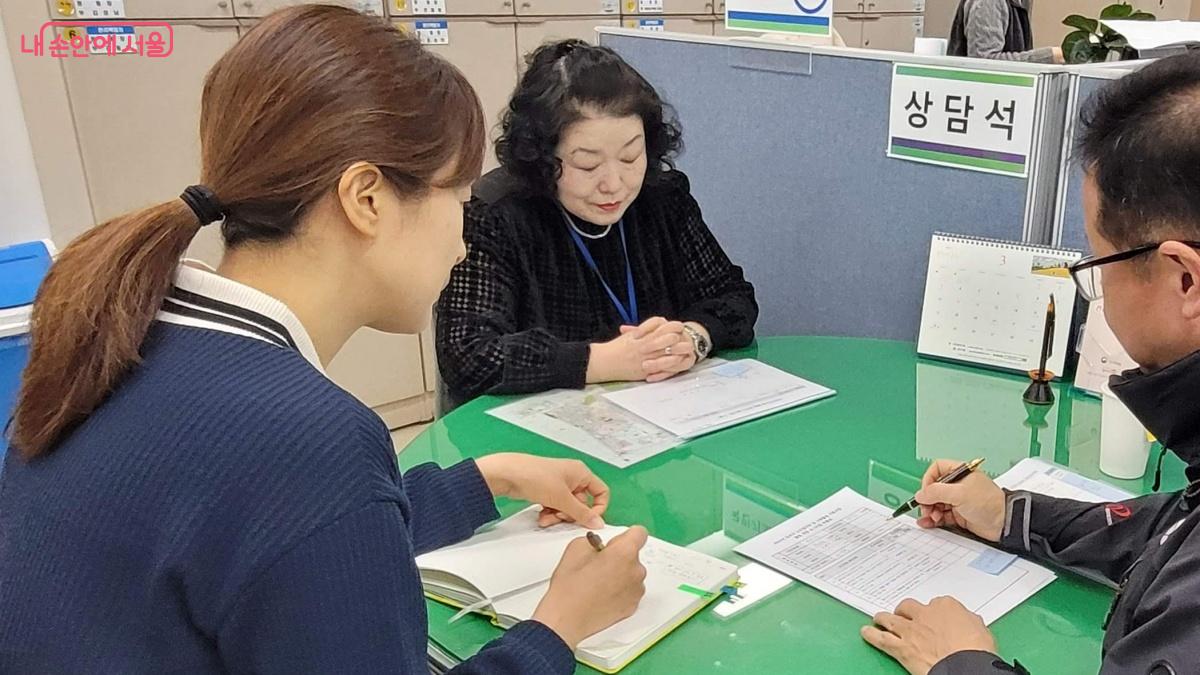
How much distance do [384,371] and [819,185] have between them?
6.18ft

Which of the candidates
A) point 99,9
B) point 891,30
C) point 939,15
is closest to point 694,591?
point 99,9

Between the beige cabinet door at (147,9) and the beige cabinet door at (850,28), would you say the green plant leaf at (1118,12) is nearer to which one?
the beige cabinet door at (850,28)

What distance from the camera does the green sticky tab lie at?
1.02 metres

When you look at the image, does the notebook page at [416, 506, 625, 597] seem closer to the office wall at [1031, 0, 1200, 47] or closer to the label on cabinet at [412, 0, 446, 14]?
the label on cabinet at [412, 0, 446, 14]

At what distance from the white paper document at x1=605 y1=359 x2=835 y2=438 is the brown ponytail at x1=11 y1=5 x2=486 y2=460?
2.29ft

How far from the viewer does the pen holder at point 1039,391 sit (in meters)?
1.51

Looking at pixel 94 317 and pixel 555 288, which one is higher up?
pixel 94 317

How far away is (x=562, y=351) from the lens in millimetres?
1604

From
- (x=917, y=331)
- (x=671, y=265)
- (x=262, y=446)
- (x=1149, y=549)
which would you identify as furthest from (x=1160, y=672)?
(x=671, y=265)

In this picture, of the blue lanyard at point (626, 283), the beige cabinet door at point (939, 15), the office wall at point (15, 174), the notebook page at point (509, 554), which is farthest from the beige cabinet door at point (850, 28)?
the notebook page at point (509, 554)

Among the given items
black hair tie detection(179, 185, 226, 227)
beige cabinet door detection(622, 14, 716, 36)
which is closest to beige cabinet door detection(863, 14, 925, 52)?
beige cabinet door detection(622, 14, 716, 36)

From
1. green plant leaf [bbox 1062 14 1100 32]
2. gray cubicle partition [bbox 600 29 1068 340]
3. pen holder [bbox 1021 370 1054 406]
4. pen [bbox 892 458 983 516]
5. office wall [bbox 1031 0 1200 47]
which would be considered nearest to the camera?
pen [bbox 892 458 983 516]

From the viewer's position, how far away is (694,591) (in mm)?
1021

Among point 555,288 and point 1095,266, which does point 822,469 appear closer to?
point 1095,266
